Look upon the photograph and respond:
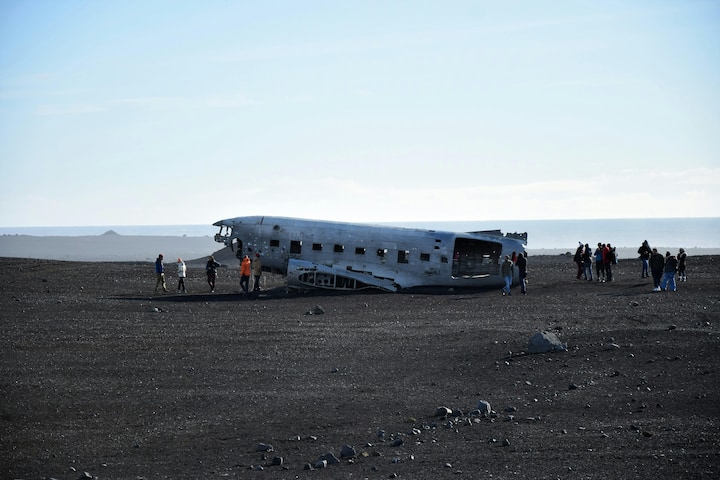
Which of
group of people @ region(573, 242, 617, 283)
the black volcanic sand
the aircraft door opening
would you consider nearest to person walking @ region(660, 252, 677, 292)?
the black volcanic sand

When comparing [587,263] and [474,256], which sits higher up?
[474,256]

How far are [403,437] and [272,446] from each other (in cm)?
260

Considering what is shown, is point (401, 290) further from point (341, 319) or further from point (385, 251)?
point (341, 319)

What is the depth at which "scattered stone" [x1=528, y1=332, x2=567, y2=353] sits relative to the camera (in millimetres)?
24641

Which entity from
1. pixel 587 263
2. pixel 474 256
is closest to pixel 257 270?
pixel 474 256

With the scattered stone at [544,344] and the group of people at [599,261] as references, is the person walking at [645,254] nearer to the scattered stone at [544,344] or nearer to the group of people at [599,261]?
the group of people at [599,261]

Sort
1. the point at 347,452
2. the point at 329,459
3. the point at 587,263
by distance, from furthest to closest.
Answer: the point at 587,263 → the point at 347,452 → the point at 329,459

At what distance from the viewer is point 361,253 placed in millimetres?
43594

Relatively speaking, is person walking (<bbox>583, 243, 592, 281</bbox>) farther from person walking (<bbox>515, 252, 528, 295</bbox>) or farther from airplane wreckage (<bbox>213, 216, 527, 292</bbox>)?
person walking (<bbox>515, 252, 528, 295</bbox>)

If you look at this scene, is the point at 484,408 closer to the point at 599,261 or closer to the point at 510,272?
the point at 510,272

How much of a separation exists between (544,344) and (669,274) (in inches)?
699

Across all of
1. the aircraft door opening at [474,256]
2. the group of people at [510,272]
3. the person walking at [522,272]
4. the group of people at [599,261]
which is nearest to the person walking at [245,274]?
the aircraft door opening at [474,256]

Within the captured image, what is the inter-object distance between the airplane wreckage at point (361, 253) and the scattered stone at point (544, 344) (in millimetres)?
18336

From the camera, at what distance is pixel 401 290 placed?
143ft
